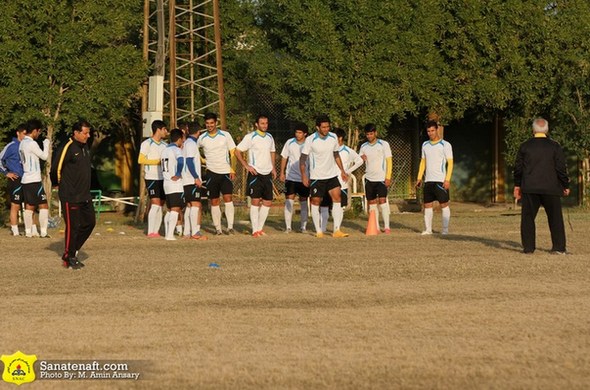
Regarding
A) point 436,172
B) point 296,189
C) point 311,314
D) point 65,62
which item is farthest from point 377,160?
point 311,314

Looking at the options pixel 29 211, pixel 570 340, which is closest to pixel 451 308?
pixel 570 340

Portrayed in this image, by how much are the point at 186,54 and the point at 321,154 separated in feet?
32.2

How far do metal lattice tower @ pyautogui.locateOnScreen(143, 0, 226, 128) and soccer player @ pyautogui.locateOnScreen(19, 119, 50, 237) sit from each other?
655cm

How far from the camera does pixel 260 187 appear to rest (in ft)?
73.5

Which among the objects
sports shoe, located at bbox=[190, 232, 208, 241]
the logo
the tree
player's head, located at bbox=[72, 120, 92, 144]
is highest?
the tree

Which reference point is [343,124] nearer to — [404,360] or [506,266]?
[506,266]

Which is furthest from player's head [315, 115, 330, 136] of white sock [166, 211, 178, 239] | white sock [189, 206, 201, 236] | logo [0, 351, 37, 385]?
logo [0, 351, 37, 385]

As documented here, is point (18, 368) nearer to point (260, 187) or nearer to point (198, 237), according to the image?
point (198, 237)

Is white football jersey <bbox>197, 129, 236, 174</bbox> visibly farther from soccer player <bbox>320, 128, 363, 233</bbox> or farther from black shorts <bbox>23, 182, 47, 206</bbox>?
black shorts <bbox>23, 182, 47, 206</bbox>

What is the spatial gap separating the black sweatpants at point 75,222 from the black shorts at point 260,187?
6.44 meters

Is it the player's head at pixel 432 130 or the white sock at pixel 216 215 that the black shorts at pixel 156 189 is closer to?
the white sock at pixel 216 215

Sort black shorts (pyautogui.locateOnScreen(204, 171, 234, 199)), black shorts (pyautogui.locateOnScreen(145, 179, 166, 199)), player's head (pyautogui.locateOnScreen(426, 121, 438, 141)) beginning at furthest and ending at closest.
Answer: black shorts (pyautogui.locateOnScreen(204, 171, 234, 199)) < player's head (pyautogui.locateOnScreen(426, 121, 438, 141)) < black shorts (pyautogui.locateOnScreen(145, 179, 166, 199))

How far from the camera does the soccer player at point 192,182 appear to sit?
21312 millimetres

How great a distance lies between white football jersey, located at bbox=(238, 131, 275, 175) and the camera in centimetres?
→ 2227
